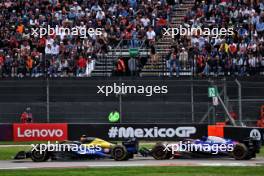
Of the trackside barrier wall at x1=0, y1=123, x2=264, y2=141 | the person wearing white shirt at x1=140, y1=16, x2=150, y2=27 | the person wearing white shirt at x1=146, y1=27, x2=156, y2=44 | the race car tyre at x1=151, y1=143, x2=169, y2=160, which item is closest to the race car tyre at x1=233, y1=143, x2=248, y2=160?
the race car tyre at x1=151, y1=143, x2=169, y2=160

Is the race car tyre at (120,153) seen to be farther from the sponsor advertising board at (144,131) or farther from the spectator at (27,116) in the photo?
the spectator at (27,116)

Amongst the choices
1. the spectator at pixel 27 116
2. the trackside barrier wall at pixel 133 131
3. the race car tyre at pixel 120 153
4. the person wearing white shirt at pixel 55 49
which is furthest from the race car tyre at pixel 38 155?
A: the person wearing white shirt at pixel 55 49

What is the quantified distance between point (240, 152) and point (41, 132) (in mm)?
9739

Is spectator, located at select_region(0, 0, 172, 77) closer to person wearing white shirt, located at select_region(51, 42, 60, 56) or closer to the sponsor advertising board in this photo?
person wearing white shirt, located at select_region(51, 42, 60, 56)

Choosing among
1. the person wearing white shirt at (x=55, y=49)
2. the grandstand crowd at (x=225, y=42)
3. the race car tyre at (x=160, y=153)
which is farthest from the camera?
the person wearing white shirt at (x=55, y=49)

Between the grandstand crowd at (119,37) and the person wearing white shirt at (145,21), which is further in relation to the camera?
the person wearing white shirt at (145,21)

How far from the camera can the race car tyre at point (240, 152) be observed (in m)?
24.5

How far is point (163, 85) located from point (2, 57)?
8.38m

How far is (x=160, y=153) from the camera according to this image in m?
25.1

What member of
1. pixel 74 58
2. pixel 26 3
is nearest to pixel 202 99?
pixel 74 58

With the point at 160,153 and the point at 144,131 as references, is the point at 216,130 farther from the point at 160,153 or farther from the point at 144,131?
the point at 160,153

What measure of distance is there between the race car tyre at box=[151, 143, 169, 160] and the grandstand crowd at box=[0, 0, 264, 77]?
36.6ft

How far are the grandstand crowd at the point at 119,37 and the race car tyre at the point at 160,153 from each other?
1116 cm

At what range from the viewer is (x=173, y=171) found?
21.6 metres
